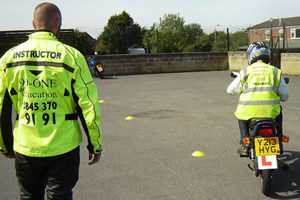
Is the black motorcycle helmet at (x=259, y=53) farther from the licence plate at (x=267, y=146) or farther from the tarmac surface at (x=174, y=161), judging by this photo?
the tarmac surface at (x=174, y=161)

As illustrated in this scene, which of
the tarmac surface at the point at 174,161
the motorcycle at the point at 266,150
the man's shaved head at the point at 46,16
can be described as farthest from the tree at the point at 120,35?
the man's shaved head at the point at 46,16

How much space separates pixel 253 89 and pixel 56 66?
105 inches

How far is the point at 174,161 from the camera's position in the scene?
5375 millimetres

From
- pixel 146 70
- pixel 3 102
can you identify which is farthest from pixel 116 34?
pixel 3 102

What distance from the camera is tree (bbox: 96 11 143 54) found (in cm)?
8025

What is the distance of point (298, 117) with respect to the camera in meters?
8.36

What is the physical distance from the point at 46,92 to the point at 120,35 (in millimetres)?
79562

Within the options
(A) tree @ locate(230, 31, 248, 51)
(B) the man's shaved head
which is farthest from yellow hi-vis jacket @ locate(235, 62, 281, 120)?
(A) tree @ locate(230, 31, 248, 51)

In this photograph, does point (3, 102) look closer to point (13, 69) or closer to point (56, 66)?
point (13, 69)

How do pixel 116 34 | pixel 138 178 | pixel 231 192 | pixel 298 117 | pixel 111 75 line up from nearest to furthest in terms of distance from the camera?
pixel 231 192, pixel 138 178, pixel 298 117, pixel 111 75, pixel 116 34

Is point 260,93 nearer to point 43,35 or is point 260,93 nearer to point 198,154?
point 198,154

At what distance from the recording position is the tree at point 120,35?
263 ft

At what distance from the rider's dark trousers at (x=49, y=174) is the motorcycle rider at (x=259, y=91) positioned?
98.1 inches

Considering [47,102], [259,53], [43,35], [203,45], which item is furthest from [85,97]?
[203,45]
